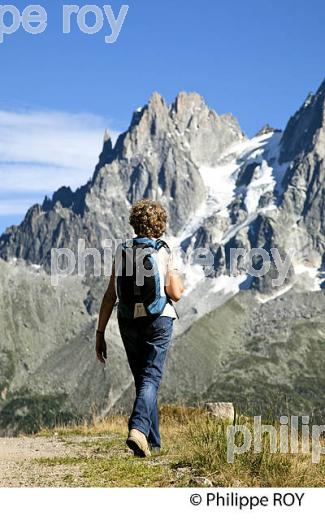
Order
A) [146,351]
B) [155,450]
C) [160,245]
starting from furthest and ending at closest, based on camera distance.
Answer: [155,450] → [146,351] → [160,245]

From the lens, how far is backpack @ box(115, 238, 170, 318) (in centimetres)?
1166

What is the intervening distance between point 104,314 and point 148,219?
5.74ft

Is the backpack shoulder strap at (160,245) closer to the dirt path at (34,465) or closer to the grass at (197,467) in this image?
the grass at (197,467)

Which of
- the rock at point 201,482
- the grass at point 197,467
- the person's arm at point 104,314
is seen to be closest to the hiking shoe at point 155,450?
the grass at point 197,467

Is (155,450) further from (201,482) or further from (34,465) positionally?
(201,482)

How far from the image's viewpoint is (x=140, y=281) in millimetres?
11664

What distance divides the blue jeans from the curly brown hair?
136 centimetres

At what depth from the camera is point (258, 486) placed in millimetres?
9883

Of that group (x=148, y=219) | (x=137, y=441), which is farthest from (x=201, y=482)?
(x=148, y=219)

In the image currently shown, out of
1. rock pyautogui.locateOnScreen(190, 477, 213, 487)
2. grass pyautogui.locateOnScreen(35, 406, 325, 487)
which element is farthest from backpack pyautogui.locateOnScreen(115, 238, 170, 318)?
rock pyautogui.locateOnScreen(190, 477, 213, 487)

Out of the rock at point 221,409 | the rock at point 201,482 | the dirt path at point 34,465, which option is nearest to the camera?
the rock at point 201,482

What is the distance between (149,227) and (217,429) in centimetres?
334

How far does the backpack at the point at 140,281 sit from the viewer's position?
459 inches

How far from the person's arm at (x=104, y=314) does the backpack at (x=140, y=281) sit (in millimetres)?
263
